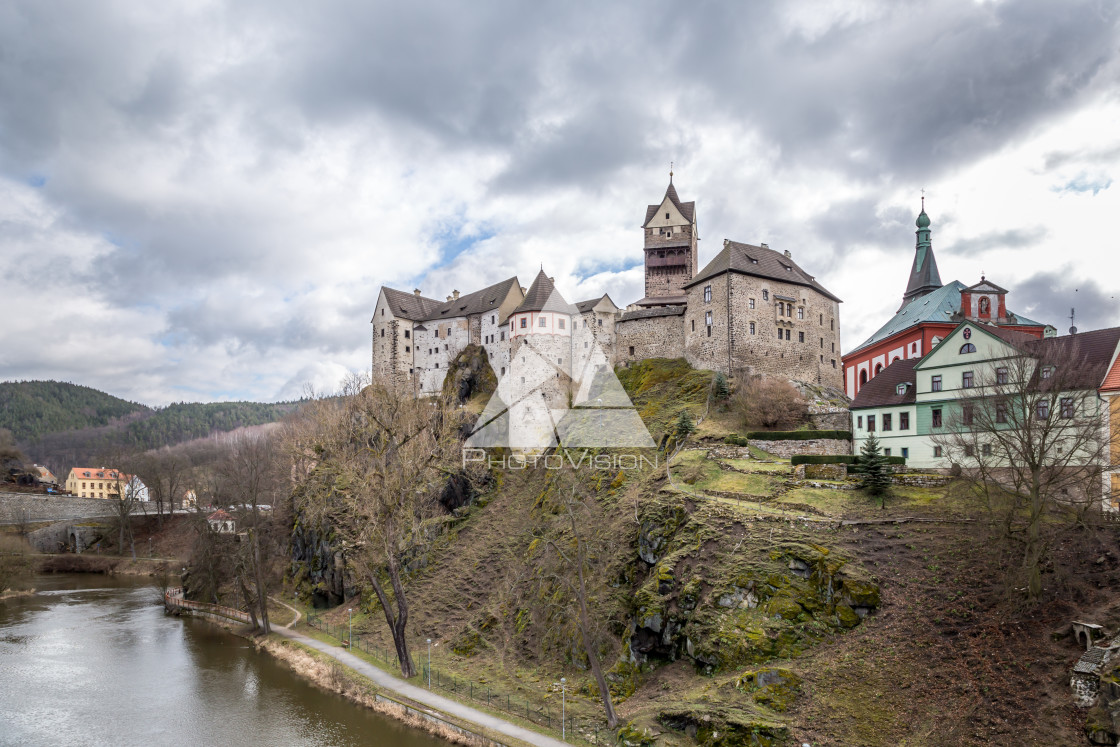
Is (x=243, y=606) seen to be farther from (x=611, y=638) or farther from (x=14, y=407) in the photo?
(x=14, y=407)

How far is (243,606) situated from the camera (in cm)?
4272

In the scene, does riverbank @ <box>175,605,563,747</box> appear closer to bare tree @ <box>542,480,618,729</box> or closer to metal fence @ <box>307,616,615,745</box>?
metal fence @ <box>307,616,615,745</box>

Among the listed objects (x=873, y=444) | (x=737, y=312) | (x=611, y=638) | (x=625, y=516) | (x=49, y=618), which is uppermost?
(x=737, y=312)

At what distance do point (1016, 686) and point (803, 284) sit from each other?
115 feet

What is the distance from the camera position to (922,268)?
5956cm

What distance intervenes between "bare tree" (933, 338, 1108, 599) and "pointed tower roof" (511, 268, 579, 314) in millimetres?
32243

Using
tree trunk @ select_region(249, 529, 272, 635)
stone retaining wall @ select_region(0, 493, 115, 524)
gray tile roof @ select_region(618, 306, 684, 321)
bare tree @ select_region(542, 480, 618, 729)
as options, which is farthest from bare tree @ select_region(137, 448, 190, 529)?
bare tree @ select_region(542, 480, 618, 729)

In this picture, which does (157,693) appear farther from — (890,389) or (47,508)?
(47,508)

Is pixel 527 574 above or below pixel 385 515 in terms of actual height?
below

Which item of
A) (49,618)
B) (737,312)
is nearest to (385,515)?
(737,312)

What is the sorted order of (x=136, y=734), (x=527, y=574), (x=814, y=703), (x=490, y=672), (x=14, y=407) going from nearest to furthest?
(x=814, y=703)
(x=136, y=734)
(x=490, y=672)
(x=527, y=574)
(x=14, y=407)

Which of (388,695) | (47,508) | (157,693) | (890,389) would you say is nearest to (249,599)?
(157,693)

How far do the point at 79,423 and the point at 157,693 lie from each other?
17712cm

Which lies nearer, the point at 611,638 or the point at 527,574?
the point at 611,638
